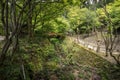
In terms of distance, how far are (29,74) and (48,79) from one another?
123 centimetres

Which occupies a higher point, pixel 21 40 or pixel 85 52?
pixel 21 40

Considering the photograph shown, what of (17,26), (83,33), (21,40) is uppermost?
(17,26)

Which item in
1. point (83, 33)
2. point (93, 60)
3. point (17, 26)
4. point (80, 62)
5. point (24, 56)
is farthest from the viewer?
point (83, 33)

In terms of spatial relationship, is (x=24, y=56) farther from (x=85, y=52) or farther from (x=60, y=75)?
(x=85, y=52)

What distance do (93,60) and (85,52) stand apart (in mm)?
1131

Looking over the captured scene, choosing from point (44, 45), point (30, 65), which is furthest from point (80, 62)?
point (30, 65)

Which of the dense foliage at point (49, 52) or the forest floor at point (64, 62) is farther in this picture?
the forest floor at point (64, 62)

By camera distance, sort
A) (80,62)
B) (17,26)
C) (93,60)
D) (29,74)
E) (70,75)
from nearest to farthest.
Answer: (17,26) → (29,74) → (70,75) → (80,62) → (93,60)

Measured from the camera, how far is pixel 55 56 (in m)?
13.0

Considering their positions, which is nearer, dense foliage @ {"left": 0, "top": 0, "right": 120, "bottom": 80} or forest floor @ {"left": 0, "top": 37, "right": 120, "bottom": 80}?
dense foliage @ {"left": 0, "top": 0, "right": 120, "bottom": 80}

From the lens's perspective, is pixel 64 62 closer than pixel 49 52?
Yes

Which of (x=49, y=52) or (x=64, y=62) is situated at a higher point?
(x=49, y=52)

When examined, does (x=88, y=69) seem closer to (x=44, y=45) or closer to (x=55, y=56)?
(x=55, y=56)

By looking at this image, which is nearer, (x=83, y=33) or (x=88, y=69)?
(x=88, y=69)
